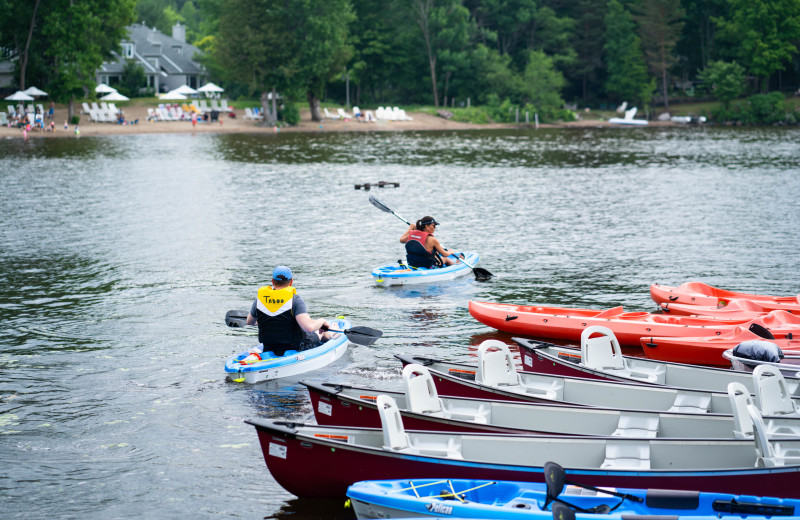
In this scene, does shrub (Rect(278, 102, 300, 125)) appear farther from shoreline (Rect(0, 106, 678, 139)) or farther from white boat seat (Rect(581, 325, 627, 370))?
white boat seat (Rect(581, 325, 627, 370))

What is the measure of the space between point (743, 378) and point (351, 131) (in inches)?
2733

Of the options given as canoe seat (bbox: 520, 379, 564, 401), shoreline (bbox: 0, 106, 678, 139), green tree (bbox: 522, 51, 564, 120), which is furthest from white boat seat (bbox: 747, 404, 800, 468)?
green tree (bbox: 522, 51, 564, 120)

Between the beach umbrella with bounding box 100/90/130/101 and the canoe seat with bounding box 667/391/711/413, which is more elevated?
the beach umbrella with bounding box 100/90/130/101

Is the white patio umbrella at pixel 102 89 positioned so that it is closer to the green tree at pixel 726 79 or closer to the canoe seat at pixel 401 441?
the green tree at pixel 726 79

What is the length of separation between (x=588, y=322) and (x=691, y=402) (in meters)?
5.50

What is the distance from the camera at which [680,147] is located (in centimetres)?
6300

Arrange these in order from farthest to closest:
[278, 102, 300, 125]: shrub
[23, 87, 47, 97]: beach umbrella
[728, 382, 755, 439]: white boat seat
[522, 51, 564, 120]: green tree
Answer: [522, 51, 564, 120]: green tree < [278, 102, 300, 125]: shrub < [23, 87, 47, 97]: beach umbrella < [728, 382, 755, 439]: white boat seat

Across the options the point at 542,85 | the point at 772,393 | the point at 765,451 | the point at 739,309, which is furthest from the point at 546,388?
the point at 542,85

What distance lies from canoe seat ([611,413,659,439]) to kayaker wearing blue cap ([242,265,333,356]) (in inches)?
194

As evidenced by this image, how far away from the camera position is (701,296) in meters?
17.8

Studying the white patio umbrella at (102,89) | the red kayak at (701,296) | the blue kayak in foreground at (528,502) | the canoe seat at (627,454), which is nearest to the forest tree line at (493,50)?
the white patio umbrella at (102,89)

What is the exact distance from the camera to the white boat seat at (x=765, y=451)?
877 centimetres

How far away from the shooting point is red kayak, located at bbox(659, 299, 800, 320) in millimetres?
16656

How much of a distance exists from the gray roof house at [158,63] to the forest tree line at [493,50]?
2881 millimetres
